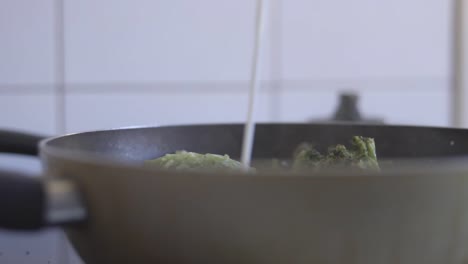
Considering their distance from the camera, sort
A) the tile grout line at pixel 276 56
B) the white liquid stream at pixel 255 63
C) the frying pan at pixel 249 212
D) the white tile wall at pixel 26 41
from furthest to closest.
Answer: the tile grout line at pixel 276 56 < the white tile wall at pixel 26 41 < the white liquid stream at pixel 255 63 < the frying pan at pixel 249 212

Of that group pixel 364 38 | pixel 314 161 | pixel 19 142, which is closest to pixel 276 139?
pixel 314 161

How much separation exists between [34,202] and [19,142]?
0.76ft

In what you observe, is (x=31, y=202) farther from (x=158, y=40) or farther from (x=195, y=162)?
(x=158, y=40)

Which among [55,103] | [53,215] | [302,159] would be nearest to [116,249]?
[53,215]

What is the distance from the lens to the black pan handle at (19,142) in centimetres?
52

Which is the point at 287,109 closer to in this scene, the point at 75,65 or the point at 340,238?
the point at 75,65

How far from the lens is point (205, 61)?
1.28 meters

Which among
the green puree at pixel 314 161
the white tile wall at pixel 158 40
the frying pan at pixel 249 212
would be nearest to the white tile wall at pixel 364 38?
the white tile wall at pixel 158 40

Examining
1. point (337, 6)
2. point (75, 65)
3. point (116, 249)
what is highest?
point (337, 6)

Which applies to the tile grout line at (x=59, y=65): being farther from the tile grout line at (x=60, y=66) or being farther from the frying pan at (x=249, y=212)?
the frying pan at (x=249, y=212)

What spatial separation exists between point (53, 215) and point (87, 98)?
3.12ft

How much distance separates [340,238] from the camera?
0.31m

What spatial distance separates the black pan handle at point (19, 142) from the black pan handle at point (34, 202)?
0.21 metres

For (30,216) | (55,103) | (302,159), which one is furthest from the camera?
(55,103)
